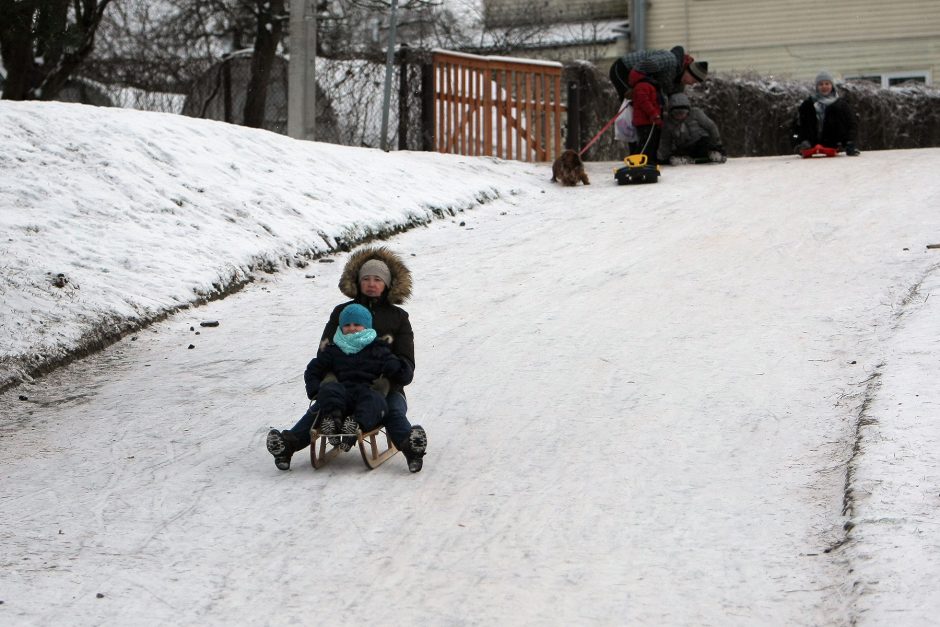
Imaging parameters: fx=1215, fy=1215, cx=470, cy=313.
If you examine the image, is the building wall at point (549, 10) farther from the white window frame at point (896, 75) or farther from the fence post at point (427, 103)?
the fence post at point (427, 103)

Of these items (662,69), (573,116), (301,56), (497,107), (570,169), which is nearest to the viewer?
(301,56)

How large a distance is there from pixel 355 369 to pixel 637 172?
9612 mm

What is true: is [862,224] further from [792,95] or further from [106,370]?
[792,95]

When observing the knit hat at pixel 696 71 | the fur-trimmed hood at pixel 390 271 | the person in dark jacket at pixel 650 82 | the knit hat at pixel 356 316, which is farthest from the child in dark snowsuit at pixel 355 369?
the knit hat at pixel 696 71

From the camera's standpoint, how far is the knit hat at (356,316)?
6.07 metres

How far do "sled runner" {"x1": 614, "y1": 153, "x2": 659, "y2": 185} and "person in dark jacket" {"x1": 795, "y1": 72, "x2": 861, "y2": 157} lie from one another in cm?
290

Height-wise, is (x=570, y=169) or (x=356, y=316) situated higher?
(x=570, y=169)

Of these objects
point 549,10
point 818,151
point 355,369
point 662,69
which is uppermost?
point 549,10

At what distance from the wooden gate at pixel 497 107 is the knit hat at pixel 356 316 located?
36.7 feet

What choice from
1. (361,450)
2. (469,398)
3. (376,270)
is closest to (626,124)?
(469,398)

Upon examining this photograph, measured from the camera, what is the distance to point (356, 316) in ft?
19.9

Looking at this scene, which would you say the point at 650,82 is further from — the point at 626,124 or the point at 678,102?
the point at 626,124

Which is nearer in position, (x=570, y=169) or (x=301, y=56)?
(x=301, y=56)

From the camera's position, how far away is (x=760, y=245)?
10.8 meters
